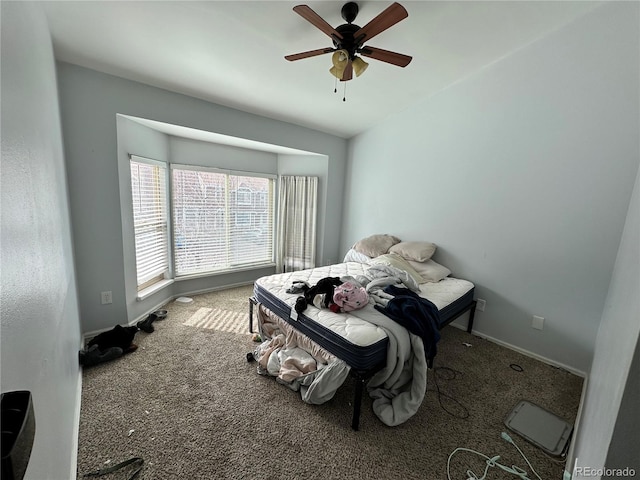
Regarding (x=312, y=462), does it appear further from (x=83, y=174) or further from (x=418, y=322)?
(x=83, y=174)

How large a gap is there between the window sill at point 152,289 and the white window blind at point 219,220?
0.20 m

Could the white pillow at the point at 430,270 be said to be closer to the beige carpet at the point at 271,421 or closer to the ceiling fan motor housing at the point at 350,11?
the beige carpet at the point at 271,421

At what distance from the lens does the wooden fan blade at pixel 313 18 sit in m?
1.50

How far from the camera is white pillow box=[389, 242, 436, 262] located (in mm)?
3092

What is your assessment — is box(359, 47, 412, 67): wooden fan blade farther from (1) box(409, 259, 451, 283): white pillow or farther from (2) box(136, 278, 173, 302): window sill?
(2) box(136, 278, 173, 302): window sill

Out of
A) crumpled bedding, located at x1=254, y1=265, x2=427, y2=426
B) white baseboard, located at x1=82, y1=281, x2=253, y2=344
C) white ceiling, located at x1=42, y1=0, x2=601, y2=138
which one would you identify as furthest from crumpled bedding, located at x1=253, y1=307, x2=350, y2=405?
white ceiling, located at x1=42, y1=0, x2=601, y2=138

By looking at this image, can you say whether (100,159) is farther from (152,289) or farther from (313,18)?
(313,18)

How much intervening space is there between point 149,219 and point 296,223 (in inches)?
80.6

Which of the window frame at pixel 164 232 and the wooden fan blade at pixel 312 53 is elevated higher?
the wooden fan blade at pixel 312 53

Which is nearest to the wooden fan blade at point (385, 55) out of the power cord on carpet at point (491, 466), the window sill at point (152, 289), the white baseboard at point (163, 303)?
the power cord on carpet at point (491, 466)

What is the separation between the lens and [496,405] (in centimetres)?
192

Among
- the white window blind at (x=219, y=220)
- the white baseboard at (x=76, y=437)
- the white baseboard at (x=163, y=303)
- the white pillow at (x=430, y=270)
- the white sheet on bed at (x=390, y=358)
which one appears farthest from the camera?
the white window blind at (x=219, y=220)

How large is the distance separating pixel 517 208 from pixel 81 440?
3.88m

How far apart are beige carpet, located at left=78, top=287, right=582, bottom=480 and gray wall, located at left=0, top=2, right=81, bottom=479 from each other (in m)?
0.39
